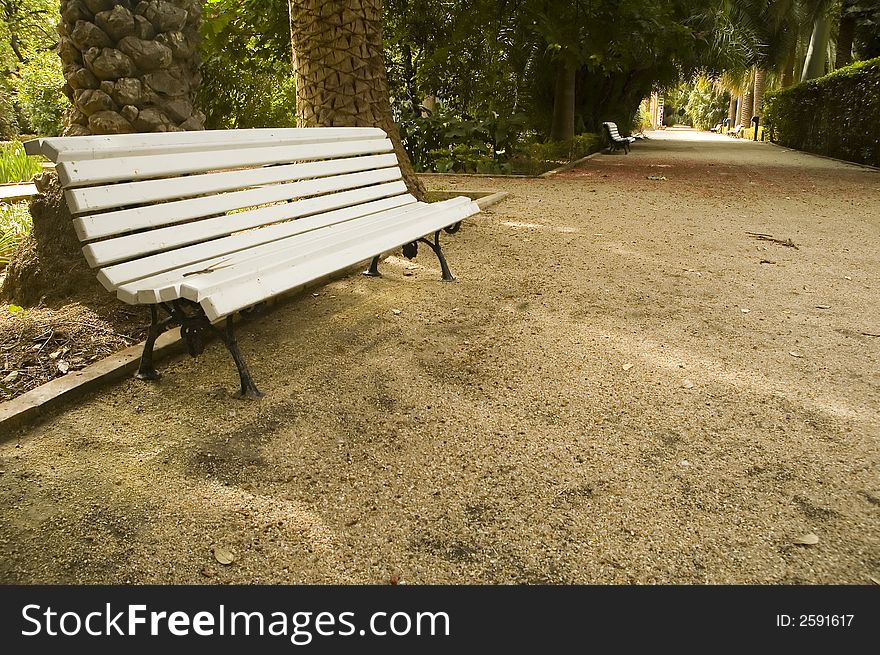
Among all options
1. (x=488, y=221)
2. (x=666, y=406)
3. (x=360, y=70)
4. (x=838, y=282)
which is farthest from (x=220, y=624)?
(x=488, y=221)

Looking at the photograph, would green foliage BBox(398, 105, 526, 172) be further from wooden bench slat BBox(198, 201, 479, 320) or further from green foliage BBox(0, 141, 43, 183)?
wooden bench slat BBox(198, 201, 479, 320)

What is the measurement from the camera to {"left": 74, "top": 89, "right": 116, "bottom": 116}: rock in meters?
3.61

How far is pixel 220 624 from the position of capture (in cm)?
167

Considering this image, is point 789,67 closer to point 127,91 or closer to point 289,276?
Result: point 127,91

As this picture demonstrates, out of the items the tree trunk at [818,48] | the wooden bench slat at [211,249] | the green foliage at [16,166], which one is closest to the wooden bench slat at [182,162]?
Answer: the wooden bench slat at [211,249]

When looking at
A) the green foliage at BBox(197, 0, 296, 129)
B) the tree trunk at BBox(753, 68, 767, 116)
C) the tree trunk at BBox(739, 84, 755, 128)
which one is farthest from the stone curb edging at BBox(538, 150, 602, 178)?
the tree trunk at BBox(739, 84, 755, 128)

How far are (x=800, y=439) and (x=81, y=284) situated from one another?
352cm

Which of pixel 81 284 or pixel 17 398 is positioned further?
pixel 81 284

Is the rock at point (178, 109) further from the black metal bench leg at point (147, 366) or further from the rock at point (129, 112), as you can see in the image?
the black metal bench leg at point (147, 366)

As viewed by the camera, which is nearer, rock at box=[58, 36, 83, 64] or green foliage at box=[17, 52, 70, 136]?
rock at box=[58, 36, 83, 64]

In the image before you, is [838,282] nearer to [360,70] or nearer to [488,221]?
[488,221]

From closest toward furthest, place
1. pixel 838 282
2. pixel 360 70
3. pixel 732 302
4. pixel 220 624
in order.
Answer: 1. pixel 220 624
2. pixel 732 302
3. pixel 838 282
4. pixel 360 70

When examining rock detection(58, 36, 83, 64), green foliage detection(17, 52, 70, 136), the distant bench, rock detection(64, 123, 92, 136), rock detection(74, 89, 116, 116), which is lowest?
the distant bench

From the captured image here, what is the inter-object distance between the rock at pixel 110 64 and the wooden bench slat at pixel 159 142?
787 millimetres
